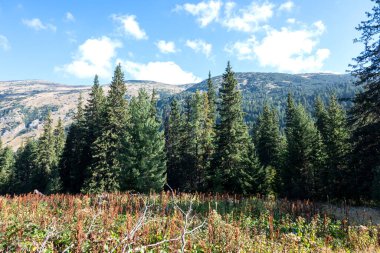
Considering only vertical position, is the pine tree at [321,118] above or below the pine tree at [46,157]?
above

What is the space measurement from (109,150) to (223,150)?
13919mm

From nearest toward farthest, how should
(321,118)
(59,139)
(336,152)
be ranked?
(336,152), (321,118), (59,139)

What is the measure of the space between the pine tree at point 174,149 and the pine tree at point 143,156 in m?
12.5

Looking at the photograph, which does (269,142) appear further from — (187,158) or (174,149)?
(174,149)

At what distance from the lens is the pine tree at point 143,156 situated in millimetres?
30031

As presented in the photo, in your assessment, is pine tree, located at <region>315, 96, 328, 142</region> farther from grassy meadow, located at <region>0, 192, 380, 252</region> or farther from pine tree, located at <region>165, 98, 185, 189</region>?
grassy meadow, located at <region>0, 192, 380, 252</region>

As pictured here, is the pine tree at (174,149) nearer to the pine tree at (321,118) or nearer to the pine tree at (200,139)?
the pine tree at (200,139)

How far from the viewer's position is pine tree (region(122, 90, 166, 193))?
30031 millimetres

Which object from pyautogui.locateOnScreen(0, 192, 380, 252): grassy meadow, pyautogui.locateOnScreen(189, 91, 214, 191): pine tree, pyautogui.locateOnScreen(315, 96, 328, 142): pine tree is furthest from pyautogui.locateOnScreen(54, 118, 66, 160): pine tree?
pyautogui.locateOnScreen(0, 192, 380, 252): grassy meadow

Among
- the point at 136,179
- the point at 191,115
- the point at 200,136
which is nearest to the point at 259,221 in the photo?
the point at 136,179

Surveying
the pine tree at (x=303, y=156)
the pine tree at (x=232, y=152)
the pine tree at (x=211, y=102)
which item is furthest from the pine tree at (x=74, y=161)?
the pine tree at (x=303, y=156)

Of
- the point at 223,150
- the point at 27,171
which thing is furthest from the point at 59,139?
the point at 223,150

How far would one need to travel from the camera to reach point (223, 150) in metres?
33.4

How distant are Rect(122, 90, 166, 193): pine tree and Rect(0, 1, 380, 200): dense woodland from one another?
0.35 feet
